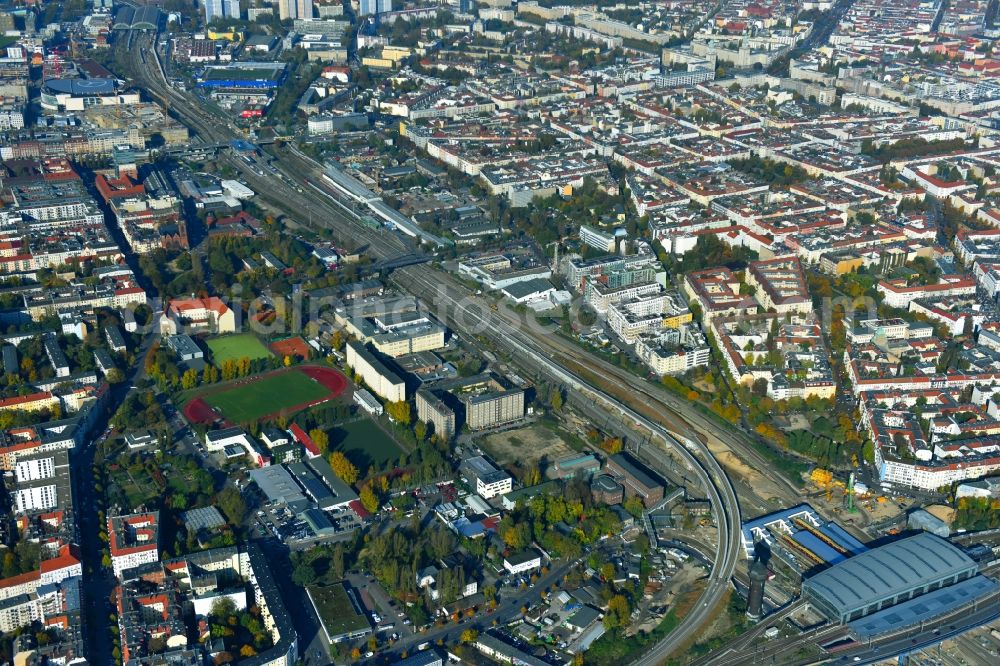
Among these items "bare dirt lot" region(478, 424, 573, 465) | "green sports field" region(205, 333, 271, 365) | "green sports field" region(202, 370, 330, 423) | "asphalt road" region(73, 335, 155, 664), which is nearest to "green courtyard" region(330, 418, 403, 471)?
"green sports field" region(202, 370, 330, 423)

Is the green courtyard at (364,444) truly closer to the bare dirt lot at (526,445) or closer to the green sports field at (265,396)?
the green sports field at (265,396)

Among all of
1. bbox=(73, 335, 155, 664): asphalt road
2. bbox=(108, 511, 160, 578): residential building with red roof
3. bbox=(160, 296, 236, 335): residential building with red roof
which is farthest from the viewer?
bbox=(160, 296, 236, 335): residential building with red roof

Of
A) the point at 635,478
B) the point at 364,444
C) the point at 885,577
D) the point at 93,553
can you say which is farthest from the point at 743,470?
the point at 93,553

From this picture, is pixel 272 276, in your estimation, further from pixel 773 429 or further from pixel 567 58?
pixel 567 58

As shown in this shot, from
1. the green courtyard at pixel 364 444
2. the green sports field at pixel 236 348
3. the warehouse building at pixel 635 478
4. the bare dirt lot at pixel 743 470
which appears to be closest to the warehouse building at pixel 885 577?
the bare dirt lot at pixel 743 470

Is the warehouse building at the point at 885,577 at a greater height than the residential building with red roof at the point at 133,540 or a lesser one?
lesser

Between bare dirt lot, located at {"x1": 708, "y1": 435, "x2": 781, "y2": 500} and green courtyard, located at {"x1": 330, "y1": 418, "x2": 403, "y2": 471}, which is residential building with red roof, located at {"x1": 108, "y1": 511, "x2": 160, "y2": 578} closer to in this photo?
green courtyard, located at {"x1": 330, "y1": 418, "x2": 403, "y2": 471}
